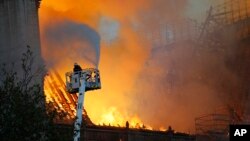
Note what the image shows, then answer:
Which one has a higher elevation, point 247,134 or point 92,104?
point 92,104

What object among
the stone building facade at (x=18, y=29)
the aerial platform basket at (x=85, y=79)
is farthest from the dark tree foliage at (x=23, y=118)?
the stone building facade at (x=18, y=29)

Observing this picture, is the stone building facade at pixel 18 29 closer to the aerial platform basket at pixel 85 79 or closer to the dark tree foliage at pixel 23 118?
the aerial platform basket at pixel 85 79

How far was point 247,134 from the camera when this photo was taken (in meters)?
12.1

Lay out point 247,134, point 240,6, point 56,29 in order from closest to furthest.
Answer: point 247,134, point 56,29, point 240,6

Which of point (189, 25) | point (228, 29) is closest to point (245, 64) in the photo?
point (228, 29)

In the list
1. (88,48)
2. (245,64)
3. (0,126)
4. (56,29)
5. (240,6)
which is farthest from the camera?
(240,6)

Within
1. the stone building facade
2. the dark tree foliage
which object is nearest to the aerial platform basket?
the dark tree foliage

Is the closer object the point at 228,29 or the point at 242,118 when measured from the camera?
the point at 242,118

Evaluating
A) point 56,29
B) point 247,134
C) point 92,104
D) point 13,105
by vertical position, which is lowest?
point 247,134

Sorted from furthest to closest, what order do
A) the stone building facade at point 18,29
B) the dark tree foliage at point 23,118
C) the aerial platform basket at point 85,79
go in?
1. the stone building facade at point 18,29
2. the aerial platform basket at point 85,79
3. the dark tree foliage at point 23,118

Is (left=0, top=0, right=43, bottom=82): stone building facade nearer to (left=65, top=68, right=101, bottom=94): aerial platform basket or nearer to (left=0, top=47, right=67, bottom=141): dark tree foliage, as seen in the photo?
(left=65, top=68, right=101, bottom=94): aerial platform basket

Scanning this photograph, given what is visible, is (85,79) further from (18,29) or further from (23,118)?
(18,29)

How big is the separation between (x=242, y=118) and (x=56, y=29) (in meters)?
18.1

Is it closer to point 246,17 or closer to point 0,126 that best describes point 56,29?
point 246,17
